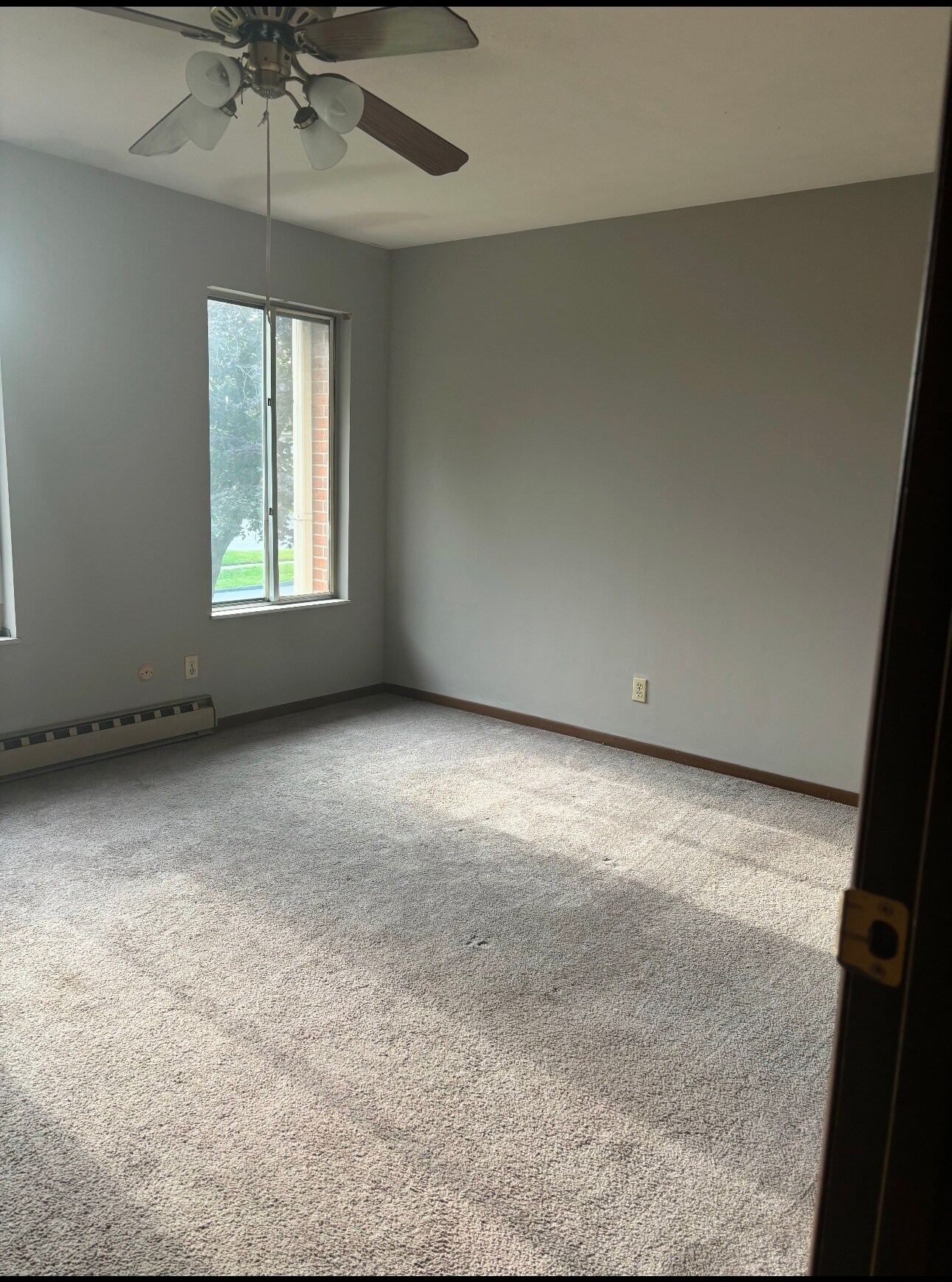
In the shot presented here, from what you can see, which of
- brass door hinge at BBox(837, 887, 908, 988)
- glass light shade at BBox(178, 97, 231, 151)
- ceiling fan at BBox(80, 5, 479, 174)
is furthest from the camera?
glass light shade at BBox(178, 97, 231, 151)

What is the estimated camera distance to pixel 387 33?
2.05 meters

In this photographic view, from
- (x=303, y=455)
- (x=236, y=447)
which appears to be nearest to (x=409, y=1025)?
(x=236, y=447)

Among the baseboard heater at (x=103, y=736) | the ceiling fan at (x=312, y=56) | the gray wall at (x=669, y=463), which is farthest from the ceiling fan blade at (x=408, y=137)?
the baseboard heater at (x=103, y=736)

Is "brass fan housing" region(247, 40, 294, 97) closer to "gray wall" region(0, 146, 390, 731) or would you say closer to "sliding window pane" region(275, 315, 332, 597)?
"gray wall" region(0, 146, 390, 731)

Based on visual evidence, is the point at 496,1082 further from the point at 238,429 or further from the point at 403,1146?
the point at 238,429

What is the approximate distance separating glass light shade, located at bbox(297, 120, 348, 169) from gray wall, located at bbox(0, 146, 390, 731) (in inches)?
63.5

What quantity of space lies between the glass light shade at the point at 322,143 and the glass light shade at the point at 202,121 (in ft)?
0.70

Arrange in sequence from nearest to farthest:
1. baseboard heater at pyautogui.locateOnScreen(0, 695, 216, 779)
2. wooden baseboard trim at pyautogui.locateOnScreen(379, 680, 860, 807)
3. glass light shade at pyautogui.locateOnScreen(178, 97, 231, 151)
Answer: glass light shade at pyautogui.locateOnScreen(178, 97, 231, 151) → baseboard heater at pyautogui.locateOnScreen(0, 695, 216, 779) → wooden baseboard trim at pyautogui.locateOnScreen(379, 680, 860, 807)

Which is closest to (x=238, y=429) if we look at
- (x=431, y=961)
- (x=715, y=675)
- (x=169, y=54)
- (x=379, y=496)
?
(x=379, y=496)

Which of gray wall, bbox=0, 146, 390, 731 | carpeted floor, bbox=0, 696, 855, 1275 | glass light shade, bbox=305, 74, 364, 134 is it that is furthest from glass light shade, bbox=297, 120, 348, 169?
carpeted floor, bbox=0, 696, 855, 1275

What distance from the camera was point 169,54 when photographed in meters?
2.67

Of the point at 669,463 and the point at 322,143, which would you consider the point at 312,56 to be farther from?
the point at 669,463

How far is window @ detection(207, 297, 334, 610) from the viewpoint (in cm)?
460

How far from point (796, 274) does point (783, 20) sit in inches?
63.3
